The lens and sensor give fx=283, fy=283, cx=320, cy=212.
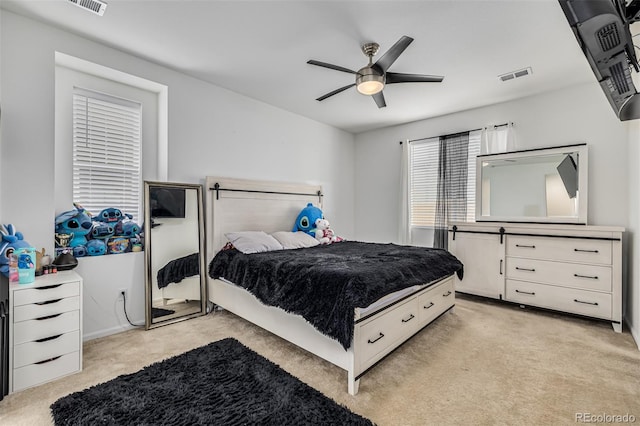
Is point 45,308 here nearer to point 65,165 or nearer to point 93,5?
point 65,165

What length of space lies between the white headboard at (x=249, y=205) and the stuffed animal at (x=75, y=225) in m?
1.10

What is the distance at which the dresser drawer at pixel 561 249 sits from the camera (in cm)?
295

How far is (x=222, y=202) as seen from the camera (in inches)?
135

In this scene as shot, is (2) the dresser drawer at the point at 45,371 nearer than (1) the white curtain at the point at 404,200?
Yes

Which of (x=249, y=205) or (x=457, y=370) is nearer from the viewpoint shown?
(x=457, y=370)

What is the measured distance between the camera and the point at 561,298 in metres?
3.15

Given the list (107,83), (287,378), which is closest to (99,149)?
(107,83)

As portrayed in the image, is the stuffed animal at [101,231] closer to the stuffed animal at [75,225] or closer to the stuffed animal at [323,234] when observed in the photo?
the stuffed animal at [75,225]

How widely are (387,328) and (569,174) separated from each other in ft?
10.4

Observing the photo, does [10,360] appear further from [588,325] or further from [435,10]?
[588,325]

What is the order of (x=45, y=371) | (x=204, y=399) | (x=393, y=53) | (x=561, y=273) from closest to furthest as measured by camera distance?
1. (x=204, y=399)
2. (x=45, y=371)
3. (x=393, y=53)
4. (x=561, y=273)

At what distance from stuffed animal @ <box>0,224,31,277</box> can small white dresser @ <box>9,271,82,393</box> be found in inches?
7.6

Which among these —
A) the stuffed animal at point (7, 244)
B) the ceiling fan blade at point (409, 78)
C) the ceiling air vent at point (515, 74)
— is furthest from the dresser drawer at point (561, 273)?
the stuffed animal at point (7, 244)

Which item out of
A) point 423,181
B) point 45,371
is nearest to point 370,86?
point 423,181
